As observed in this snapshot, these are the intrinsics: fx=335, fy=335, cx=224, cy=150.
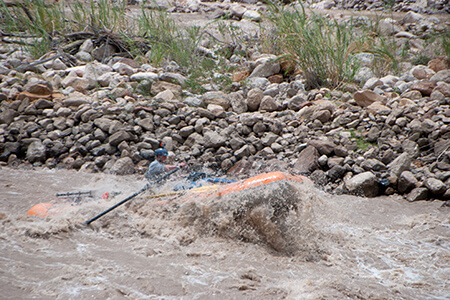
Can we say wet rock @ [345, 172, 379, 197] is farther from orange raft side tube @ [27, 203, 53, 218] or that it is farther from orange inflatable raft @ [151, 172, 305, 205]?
orange raft side tube @ [27, 203, 53, 218]

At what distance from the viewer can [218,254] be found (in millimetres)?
2820

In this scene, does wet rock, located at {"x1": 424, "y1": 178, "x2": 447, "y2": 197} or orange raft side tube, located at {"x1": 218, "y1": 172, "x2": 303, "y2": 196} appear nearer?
orange raft side tube, located at {"x1": 218, "y1": 172, "x2": 303, "y2": 196}

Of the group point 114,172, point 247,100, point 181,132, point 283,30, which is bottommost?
point 114,172

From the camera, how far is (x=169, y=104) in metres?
5.81

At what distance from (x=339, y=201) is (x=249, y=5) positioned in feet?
40.6

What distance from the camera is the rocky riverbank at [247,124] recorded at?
436 cm

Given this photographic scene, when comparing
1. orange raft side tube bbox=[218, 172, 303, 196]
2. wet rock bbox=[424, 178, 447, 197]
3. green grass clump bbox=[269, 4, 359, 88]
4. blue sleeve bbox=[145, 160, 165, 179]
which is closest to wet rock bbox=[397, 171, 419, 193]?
wet rock bbox=[424, 178, 447, 197]

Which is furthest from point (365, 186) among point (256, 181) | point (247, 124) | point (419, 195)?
point (247, 124)

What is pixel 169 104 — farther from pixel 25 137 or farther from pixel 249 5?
pixel 249 5

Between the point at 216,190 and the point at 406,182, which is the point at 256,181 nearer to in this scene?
the point at 216,190

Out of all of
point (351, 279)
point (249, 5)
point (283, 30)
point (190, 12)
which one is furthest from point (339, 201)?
point (249, 5)

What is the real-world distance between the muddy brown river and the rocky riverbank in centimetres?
54

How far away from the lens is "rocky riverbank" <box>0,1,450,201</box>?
436 centimetres

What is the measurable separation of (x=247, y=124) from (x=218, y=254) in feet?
9.14
